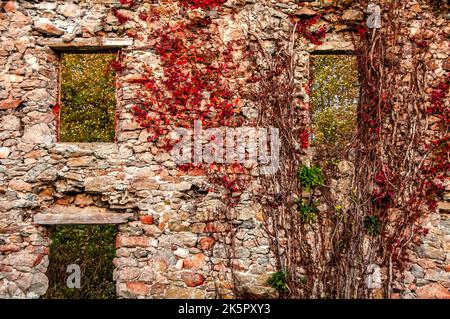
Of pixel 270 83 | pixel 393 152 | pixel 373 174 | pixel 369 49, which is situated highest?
pixel 369 49

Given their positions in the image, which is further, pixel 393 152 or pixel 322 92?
pixel 322 92

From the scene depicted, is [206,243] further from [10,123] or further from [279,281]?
[10,123]

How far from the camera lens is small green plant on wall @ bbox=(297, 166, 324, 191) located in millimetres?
4227

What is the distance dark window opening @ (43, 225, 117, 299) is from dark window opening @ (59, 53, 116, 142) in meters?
2.34

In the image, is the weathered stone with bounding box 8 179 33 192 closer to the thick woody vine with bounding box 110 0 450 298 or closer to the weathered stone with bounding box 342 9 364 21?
the thick woody vine with bounding box 110 0 450 298

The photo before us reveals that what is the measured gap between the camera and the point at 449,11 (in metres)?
4.36

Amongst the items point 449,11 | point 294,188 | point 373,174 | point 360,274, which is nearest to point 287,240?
point 294,188

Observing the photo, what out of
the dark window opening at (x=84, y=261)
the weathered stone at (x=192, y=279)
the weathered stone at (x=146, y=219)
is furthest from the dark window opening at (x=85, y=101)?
the weathered stone at (x=192, y=279)

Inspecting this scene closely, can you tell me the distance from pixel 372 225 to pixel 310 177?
952 mm

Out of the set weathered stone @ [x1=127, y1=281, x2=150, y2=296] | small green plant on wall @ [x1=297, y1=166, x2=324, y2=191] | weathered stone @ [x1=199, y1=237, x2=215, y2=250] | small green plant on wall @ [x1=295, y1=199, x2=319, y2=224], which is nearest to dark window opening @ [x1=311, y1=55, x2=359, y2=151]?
small green plant on wall @ [x1=297, y1=166, x2=324, y2=191]

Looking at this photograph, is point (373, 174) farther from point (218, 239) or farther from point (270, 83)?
point (218, 239)

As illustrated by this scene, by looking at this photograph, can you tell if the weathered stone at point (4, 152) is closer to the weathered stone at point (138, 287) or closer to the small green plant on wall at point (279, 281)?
the weathered stone at point (138, 287)
